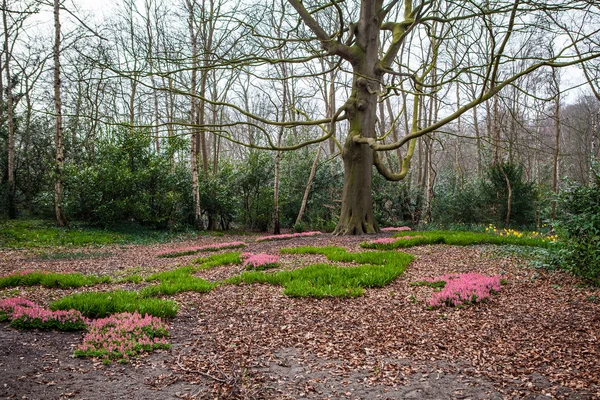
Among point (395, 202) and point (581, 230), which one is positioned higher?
point (395, 202)

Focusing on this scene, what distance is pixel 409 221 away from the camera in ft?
60.0

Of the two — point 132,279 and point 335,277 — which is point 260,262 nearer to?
point 335,277

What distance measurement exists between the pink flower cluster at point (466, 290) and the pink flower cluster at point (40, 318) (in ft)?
15.1

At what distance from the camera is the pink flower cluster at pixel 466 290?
5.23m

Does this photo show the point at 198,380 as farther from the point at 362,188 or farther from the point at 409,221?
the point at 409,221

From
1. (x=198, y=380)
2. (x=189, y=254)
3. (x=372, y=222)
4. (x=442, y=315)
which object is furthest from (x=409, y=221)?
(x=198, y=380)

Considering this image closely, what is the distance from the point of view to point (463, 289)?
5.42 m

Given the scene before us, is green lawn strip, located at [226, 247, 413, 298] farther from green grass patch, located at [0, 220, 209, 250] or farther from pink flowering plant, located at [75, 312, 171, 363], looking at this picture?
green grass patch, located at [0, 220, 209, 250]

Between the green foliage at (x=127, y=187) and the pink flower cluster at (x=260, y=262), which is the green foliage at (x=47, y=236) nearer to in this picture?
the green foliage at (x=127, y=187)

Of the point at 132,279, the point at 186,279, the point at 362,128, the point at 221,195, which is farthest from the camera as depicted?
the point at 221,195

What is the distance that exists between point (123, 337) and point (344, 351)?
7.77ft

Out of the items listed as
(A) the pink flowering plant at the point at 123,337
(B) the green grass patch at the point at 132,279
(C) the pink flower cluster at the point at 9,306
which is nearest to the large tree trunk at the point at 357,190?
A: (B) the green grass patch at the point at 132,279

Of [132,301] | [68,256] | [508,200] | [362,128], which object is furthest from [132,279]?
[508,200]

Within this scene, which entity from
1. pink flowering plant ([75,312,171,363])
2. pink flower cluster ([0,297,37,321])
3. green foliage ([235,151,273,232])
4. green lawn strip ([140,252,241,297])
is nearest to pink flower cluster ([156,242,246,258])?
green lawn strip ([140,252,241,297])
